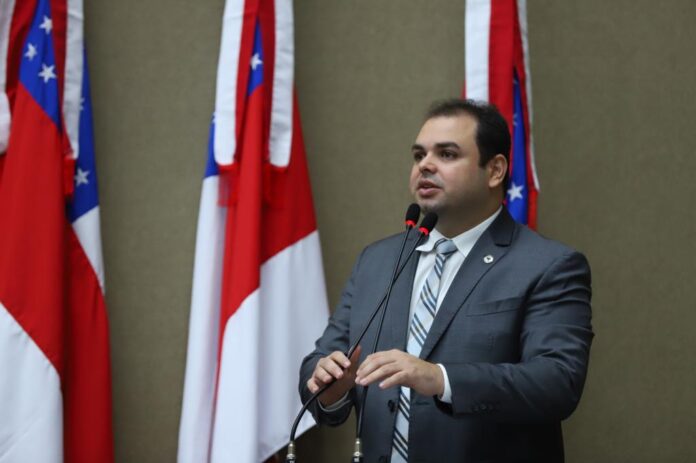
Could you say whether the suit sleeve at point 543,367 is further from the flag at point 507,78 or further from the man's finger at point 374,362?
the flag at point 507,78

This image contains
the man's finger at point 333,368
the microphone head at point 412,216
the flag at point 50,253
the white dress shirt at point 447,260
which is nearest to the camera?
the man's finger at point 333,368

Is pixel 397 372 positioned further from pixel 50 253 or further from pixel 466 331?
pixel 50 253

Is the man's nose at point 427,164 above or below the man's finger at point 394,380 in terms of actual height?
above

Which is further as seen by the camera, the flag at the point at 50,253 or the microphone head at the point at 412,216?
the flag at the point at 50,253

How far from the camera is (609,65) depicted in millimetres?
3752

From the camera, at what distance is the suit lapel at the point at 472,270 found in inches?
86.0

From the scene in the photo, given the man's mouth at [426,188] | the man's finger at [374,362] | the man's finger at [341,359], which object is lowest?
the man's finger at [341,359]

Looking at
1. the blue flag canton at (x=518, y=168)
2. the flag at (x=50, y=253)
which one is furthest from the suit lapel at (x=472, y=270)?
the flag at (x=50, y=253)

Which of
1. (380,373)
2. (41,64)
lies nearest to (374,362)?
(380,373)

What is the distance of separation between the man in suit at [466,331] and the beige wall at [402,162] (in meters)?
1.08

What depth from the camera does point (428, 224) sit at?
2.13 metres

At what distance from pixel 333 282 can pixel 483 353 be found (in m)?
1.47

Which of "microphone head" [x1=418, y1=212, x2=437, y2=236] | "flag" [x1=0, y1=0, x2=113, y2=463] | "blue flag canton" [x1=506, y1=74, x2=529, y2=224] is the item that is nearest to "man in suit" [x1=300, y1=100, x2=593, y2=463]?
"microphone head" [x1=418, y1=212, x2=437, y2=236]

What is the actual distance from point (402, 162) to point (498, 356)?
1.60 m
